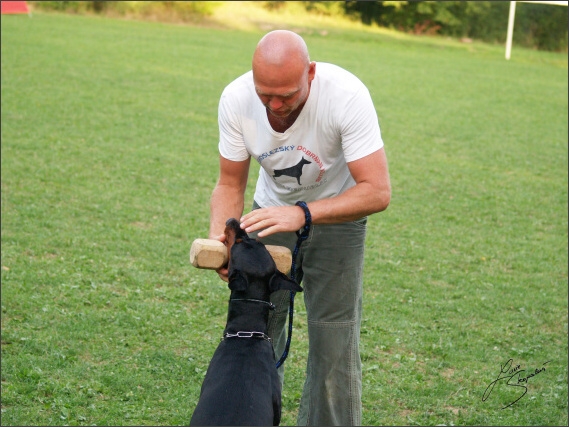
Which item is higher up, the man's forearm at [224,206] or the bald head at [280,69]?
the bald head at [280,69]

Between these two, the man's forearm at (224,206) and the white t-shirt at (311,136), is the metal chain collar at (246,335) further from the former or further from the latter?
the white t-shirt at (311,136)

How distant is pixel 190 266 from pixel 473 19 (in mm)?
36991

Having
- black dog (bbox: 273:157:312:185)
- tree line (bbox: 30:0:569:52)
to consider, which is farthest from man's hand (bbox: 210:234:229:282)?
tree line (bbox: 30:0:569:52)

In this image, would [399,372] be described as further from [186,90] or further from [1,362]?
[186,90]

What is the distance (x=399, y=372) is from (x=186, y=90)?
41.0 ft

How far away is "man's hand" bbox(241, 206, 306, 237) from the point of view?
3172 millimetres

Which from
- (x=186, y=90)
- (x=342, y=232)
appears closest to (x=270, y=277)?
(x=342, y=232)

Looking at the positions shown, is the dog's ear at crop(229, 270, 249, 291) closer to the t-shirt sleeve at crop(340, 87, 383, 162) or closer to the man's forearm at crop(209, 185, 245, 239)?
the man's forearm at crop(209, 185, 245, 239)

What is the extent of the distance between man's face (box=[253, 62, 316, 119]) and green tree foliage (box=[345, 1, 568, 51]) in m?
37.0

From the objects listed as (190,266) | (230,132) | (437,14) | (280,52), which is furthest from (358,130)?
(437,14)

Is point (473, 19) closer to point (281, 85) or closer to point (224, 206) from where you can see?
point (224, 206)

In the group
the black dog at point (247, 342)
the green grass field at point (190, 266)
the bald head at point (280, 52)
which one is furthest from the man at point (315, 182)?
the green grass field at point (190, 266)

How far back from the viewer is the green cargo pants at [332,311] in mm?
3777

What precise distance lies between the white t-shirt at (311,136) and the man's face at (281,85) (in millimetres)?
204
